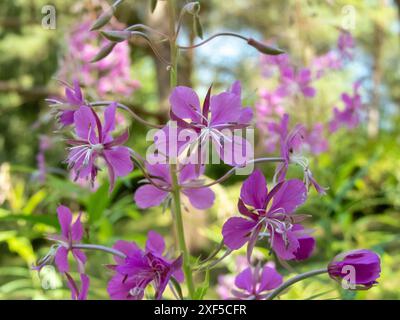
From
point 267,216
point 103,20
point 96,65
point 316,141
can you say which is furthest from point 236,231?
point 96,65

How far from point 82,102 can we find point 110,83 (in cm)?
137

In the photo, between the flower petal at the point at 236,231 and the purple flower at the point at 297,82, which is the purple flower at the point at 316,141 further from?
the flower petal at the point at 236,231

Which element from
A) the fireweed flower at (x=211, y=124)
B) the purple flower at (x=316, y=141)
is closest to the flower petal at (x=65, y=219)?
the fireweed flower at (x=211, y=124)

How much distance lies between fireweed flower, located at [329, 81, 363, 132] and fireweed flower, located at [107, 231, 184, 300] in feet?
3.50

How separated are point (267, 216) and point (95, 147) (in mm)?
282

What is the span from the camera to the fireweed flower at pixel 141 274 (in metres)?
0.74

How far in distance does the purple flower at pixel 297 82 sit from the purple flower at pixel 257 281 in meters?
A: 0.92

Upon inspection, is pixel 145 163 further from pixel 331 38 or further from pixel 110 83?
pixel 331 38

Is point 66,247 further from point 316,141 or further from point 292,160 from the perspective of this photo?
point 316,141

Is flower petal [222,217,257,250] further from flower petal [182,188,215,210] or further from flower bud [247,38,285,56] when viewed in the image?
flower bud [247,38,285,56]

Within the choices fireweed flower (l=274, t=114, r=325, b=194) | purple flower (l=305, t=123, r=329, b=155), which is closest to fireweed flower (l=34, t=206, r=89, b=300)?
fireweed flower (l=274, t=114, r=325, b=194)

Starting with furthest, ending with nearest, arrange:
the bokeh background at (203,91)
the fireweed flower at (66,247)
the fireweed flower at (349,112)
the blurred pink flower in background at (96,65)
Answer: the blurred pink flower in background at (96,65)
the bokeh background at (203,91)
the fireweed flower at (349,112)
the fireweed flower at (66,247)
